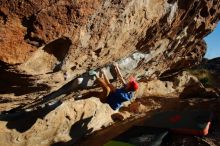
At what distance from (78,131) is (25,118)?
2.50 m

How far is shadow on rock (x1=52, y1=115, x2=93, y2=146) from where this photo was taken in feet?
35.8

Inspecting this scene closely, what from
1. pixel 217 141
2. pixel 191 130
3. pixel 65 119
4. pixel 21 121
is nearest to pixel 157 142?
pixel 191 130

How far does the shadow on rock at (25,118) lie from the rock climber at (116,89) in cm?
171

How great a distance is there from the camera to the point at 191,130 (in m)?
15.4

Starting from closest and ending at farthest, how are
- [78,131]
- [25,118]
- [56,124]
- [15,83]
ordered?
[15,83], [25,118], [56,124], [78,131]

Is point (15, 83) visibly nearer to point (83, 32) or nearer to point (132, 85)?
point (83, 32)

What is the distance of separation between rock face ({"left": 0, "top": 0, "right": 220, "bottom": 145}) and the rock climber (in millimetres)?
416

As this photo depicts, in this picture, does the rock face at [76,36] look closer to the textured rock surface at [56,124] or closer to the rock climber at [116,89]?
the textured rock surface at [56,124]

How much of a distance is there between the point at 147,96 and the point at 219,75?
1280 cm

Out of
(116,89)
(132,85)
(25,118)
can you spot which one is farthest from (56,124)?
(132,85)

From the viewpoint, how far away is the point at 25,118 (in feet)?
30.4

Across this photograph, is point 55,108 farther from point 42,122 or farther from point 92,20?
point 92,20

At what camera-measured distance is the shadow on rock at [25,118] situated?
8969 mm

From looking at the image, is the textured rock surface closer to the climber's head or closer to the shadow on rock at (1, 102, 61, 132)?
the shadow on rock at (1, 102, 61, 132)
